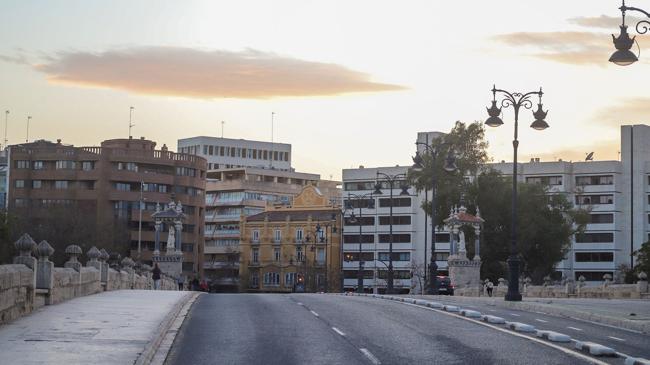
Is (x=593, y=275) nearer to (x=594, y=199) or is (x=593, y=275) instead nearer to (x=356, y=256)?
(x=594, y=199)

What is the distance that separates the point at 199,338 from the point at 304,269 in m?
116

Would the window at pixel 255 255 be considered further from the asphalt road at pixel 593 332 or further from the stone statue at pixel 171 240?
the asphalt road at pixel 593 332

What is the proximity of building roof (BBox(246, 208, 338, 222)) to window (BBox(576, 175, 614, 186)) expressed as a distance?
98.0ft

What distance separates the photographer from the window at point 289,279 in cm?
14212

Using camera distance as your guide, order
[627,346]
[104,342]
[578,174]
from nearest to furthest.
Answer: [104,342], [627,346], [578,174]

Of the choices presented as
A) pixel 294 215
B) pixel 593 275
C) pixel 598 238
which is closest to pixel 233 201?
pixel 294 215

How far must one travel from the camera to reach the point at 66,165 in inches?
5605

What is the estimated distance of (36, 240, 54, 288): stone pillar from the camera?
2938 centimetres

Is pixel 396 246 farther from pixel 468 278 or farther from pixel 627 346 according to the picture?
pixel 627 346

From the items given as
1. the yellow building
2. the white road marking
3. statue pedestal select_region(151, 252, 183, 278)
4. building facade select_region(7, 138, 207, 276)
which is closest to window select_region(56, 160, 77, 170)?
building facade select_region(7, 138, 207, 276)

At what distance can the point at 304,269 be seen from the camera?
456ft

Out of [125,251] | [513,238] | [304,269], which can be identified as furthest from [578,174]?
[513,238]

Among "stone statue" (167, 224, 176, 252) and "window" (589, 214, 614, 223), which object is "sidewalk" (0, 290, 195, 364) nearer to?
"stone statue" (167, 224, 176, 252)

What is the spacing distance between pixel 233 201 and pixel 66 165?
30597 mm
